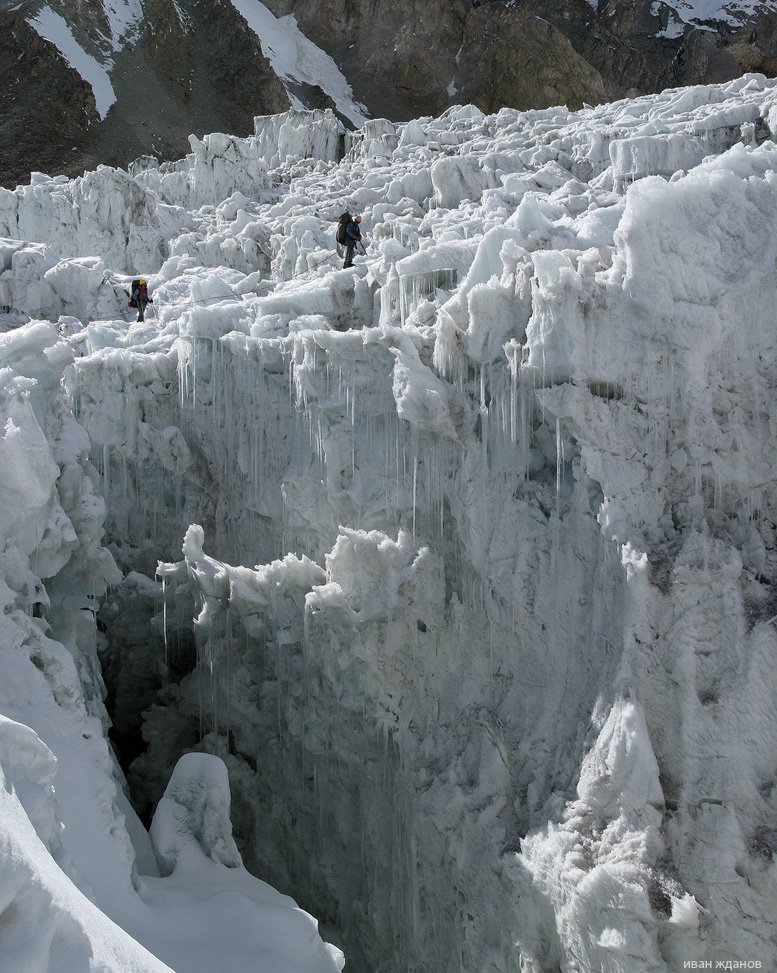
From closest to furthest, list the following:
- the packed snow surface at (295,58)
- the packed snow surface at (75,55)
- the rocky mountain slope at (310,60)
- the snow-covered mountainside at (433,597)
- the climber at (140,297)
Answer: the snow-covered mountainside at (433,597) < the climber at (140,297) < the rocky mountain slope at (310,60) < the packed snow surface at (75,55) < the packed snow surface at (295,58)

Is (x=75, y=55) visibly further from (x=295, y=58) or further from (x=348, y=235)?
(x=348, y=235)

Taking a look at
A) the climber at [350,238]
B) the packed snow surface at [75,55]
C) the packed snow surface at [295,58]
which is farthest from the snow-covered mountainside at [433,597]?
the packed snow surface at [295,58]

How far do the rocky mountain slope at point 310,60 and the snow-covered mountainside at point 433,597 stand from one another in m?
37.6

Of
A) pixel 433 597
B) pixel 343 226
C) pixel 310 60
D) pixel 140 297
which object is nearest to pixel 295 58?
pixel 310 60

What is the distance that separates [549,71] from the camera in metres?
50.0

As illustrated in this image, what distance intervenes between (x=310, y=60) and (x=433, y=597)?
53583mm

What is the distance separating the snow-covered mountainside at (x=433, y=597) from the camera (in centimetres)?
911

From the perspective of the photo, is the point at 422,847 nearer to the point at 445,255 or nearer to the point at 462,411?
the point at 462,411

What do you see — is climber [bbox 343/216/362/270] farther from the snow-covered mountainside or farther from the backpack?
the snow-covered mountainside

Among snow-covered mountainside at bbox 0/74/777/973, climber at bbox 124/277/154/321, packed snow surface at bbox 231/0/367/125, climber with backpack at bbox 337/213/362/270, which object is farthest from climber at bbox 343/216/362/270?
packed snow surface at bbox 231/0/367/125

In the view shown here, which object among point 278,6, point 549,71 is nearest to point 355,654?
point 549,71

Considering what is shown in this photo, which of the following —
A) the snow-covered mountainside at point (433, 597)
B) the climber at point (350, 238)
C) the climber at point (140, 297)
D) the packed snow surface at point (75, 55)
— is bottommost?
the snow-covered mountainside at point (433, 597)

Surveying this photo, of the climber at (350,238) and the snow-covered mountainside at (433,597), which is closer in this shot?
the snow-covered mountainside at (433,597)

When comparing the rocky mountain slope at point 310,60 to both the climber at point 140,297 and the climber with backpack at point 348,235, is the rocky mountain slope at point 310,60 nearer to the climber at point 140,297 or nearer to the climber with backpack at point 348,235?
the climber at point 140,297
